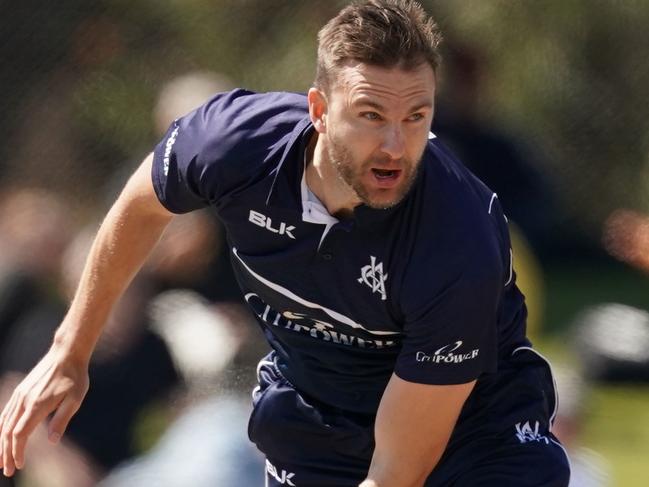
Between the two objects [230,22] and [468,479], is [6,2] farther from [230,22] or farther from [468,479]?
[468,479]

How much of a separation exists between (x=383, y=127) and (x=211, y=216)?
1.92 m

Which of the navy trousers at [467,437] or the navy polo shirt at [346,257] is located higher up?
the navy polo shirt at [346,257]

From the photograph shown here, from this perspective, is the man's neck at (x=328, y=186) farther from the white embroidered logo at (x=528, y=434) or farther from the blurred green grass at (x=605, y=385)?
the blurred green grass at (x=605, y=385)

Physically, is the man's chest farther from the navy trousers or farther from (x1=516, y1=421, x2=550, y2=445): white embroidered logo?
(x1=516, y1=421, x2=550, y2=445): white embroidered logo

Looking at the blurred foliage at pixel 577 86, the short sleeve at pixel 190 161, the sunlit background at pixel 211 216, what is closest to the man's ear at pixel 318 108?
the short sleeve at pixel 190 161

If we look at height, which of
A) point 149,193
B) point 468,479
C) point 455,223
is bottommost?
point 468,479

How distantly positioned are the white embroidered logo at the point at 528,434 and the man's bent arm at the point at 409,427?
1.03 feet

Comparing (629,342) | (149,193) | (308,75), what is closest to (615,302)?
(629,342)

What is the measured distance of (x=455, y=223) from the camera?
7.98 ft

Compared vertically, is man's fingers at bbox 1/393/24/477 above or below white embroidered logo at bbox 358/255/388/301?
below

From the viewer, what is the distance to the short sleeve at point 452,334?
2.41 m

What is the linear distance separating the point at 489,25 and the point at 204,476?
185 centimetres

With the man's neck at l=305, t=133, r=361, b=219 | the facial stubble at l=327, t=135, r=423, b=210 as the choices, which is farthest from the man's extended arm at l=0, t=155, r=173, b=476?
the facial stubble at l=327, t=135, r=423, b=210

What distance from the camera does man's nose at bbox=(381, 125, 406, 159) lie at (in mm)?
2369
